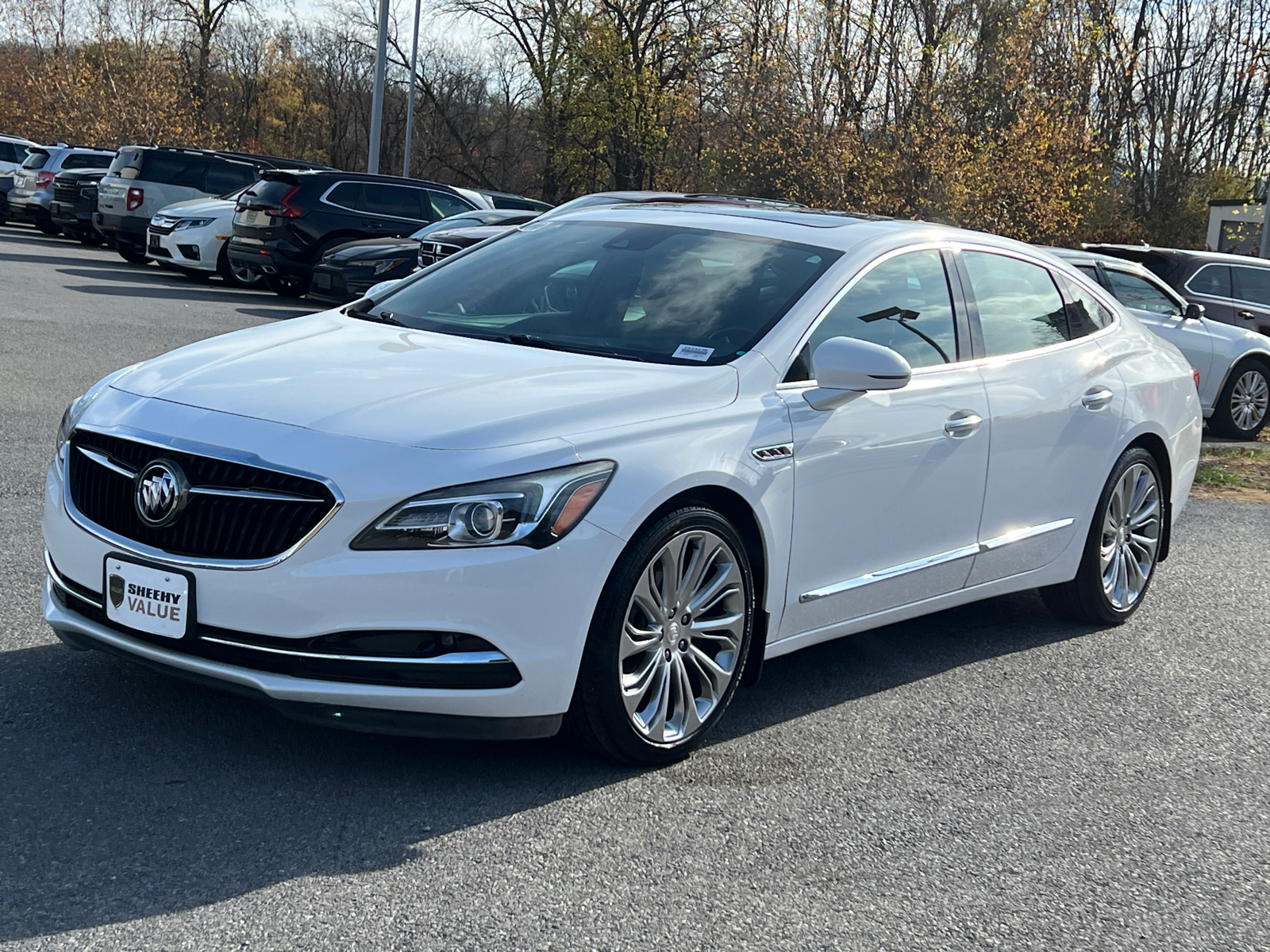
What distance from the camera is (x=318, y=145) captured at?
5756cm

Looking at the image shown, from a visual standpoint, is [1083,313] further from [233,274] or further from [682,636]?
[233,274]

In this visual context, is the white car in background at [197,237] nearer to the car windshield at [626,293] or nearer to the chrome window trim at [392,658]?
the car windshield at [626,293]

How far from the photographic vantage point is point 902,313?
204 inches

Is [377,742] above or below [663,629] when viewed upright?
below

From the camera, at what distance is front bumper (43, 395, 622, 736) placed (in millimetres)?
3615

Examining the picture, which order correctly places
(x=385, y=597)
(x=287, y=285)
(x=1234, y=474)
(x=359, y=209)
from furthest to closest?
(x=287, y=285) < (x=359, y=209) < (x=1234, y=474) < (x=385, y=597)

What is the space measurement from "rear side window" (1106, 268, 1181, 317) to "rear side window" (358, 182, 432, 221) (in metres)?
10.6

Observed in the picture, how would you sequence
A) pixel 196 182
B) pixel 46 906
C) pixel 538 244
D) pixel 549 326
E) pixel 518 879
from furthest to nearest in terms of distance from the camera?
1. pixel 196 182
2. pixel 538 244
3. pixel 549 326
4. pixel 518 879
5. pixel 46 906

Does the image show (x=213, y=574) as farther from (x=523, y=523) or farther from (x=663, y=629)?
(x=663, y=629)

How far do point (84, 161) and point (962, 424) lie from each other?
26.8 m

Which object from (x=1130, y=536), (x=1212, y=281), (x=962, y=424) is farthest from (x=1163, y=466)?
(x=1212, y=281)

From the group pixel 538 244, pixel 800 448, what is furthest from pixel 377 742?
pixel 538 244

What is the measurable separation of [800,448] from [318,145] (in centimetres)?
5616

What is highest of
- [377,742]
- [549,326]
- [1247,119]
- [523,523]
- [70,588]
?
[1247,119]
